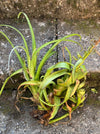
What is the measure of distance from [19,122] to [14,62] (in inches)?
15.9

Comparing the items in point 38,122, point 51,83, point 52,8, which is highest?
point 52,8

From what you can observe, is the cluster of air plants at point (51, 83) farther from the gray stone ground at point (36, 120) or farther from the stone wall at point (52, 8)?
the stone wall at point (52, 8)

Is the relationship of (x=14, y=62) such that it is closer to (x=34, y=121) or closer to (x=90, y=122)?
(x=34, y=121)

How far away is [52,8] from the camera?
4.64ft

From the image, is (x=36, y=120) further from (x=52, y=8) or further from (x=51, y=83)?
(x=52, y=8)

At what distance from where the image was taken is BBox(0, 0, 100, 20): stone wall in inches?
54.2

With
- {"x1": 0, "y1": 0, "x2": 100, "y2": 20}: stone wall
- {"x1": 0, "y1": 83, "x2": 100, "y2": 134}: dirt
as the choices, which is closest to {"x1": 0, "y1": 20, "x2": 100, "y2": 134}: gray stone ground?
{"x1": 0, "y1": 83, "x2": 100, "y2": 134}: dirt

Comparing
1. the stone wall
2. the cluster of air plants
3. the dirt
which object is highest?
the stone wall

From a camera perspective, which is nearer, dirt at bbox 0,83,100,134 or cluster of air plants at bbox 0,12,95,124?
cluster of air plants at bbox 0,12,95,124

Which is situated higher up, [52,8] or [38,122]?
[52,8]

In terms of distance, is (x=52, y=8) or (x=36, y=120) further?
(x=52, y=8)

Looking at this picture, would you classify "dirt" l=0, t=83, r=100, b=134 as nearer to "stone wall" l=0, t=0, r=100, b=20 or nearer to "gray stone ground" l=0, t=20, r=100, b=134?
"gray stone ground" l=0, t=20, r=100, b=134

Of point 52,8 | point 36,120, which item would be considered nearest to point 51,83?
point 36,120

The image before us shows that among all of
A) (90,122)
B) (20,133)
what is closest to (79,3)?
(90,122)
